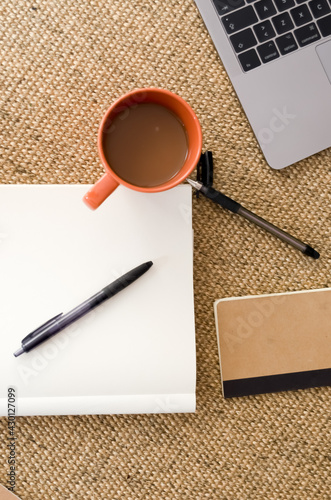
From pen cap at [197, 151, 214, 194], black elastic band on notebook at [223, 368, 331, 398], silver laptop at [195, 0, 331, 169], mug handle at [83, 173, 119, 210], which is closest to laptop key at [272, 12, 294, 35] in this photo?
silver laptop at [195, 0, 331, 169]

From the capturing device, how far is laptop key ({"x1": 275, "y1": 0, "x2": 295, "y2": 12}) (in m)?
0.55

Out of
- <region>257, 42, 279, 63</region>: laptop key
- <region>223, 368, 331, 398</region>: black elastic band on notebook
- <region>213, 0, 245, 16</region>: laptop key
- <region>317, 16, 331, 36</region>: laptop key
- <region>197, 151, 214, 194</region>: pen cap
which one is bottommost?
<region>223, 368, 331, 398</region>: black elastic band on notebook

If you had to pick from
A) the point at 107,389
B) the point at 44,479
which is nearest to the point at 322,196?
the point at 107,389

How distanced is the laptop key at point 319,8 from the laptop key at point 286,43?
4cm

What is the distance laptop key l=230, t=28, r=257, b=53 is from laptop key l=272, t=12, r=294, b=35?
0.10ft


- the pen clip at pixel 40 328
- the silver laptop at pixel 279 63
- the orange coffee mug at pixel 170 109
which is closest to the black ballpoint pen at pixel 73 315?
the pen clip at pixel 40 328

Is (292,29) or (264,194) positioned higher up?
(292,29)

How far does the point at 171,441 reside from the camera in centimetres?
57

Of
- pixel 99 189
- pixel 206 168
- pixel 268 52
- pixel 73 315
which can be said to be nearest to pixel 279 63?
pixel 268 52

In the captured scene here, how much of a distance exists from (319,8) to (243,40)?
10 centimetres

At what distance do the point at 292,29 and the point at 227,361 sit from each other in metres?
0.40

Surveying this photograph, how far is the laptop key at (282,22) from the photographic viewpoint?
1.79ft

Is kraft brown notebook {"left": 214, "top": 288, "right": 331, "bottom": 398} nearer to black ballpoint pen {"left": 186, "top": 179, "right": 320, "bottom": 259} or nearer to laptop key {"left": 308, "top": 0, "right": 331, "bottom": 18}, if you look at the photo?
black ballpoint pen {"left": 186, "top": 179, "right": 320, "bottom": 259}

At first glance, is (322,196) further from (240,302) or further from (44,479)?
(44,479)
